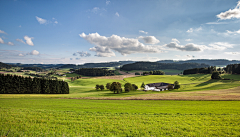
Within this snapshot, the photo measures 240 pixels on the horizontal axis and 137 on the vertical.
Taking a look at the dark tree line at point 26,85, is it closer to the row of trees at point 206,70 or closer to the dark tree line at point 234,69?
the row of trees at point 206,70

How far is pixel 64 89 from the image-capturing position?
68.0 metres

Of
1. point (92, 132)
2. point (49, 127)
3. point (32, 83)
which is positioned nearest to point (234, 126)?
point (92, 132)

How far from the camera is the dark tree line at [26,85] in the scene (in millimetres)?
50519

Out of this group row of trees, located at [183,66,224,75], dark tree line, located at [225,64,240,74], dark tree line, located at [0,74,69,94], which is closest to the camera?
dark tree line, located at [0,74,69,94]

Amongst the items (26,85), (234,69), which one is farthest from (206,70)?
(26,85)

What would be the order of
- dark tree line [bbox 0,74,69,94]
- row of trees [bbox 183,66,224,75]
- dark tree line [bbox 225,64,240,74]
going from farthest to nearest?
1. row of trees [bbox 183,66,224,75]
2. dark tree line [bbox 225,64,240,74]
3. dark tree line [bbox 0,74,69,94]

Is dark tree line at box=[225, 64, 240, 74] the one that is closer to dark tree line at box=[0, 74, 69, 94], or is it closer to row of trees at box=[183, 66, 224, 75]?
row of trees at box=[183, 66, 224, 75]

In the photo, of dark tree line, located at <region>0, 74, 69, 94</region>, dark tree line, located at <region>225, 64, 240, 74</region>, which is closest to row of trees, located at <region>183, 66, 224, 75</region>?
dark tree line, located at <region>225, 64, 240, 74</region>

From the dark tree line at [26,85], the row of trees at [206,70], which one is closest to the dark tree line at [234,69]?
the row of trees at [206,70]

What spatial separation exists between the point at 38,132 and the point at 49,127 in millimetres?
1401

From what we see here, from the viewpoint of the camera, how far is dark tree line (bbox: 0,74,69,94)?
5052 centimetres

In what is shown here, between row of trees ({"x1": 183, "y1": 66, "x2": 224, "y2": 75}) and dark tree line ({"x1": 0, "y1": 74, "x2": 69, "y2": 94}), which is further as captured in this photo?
row of trees ({"x1": 183, "y1": 66, "x2": 224, "y2": 75})

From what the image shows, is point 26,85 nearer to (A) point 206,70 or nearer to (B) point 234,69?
(A) point 206,70

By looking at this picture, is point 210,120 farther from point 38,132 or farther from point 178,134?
point 38,132
